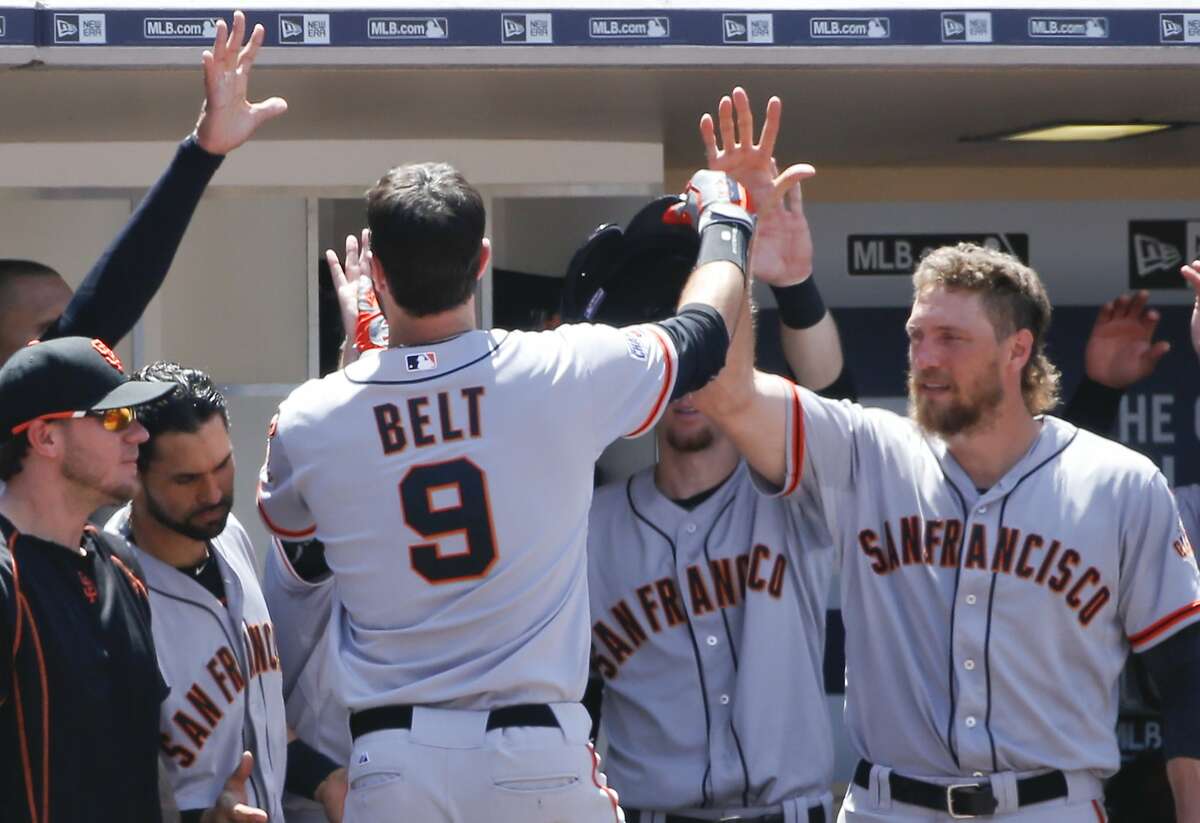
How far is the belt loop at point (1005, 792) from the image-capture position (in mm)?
3234

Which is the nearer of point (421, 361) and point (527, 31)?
point (421, 361)

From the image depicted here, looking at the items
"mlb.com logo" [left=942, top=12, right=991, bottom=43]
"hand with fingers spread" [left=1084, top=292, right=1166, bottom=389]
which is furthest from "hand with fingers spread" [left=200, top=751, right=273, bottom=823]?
"hand with fingers spread" [left=1084, top=292, right=1166, bottom=389]

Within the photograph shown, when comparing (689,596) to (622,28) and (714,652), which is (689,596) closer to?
(714,652)

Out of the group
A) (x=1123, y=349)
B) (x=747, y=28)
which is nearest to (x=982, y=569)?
(x=747, y=28)

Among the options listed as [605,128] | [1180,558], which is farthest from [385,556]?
[605,128]

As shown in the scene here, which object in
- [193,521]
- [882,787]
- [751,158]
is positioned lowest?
[882,787]

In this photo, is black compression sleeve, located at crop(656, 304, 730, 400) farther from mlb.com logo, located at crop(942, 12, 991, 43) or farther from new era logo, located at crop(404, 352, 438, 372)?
mlb.com logo, located at crop(942, 12, 991, 43)

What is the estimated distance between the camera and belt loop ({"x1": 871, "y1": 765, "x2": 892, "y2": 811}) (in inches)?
131

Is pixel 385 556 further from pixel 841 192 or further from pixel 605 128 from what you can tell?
pixel 841 192

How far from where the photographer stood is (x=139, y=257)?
10.1 feet

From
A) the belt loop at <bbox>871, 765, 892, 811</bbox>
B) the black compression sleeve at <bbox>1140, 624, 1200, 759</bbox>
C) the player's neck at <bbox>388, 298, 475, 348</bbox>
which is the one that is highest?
the player's neck at <bbox>388, 298, 475, 348</bbox>

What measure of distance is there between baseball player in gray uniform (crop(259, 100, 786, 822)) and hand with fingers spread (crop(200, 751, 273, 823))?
430 mm

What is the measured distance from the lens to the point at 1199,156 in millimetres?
5422

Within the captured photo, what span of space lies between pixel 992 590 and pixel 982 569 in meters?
0.04
